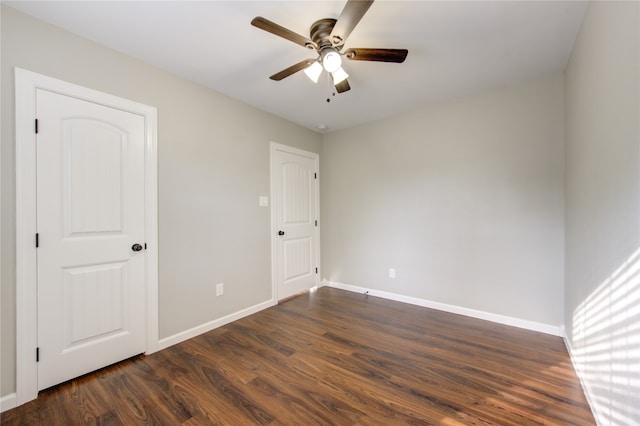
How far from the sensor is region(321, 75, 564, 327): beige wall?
257 cm

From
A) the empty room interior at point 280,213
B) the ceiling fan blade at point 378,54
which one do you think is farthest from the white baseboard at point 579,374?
the ceiling fan blade at point 378,54

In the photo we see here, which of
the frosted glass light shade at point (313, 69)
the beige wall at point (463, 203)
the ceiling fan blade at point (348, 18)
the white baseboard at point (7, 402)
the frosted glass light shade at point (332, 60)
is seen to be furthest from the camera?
the beige wall at point (463, 203)

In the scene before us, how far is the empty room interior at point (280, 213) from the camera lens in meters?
1.59

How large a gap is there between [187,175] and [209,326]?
1.55 metres

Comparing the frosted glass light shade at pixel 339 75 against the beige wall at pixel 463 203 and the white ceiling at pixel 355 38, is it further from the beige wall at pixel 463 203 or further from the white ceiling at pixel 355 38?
the beige wall at pixel 463 203

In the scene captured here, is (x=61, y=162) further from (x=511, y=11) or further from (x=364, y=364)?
(x=511, y=11)

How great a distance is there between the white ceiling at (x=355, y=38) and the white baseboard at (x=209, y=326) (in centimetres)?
244

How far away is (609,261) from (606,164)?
1.70ft

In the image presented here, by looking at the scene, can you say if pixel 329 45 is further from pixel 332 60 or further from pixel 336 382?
pixel 336 382

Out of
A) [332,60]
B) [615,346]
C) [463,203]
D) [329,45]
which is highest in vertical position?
[329,45]

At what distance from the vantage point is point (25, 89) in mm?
1716

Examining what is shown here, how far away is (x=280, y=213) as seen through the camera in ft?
11.7

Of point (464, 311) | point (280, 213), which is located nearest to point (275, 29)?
point (280, 213)

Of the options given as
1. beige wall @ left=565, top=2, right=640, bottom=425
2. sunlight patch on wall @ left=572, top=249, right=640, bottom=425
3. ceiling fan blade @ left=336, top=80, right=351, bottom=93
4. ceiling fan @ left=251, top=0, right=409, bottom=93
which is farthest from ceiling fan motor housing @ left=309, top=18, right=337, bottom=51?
sunlight patch on wall @ left=572, top=249, right=640, bottom=425
